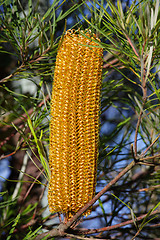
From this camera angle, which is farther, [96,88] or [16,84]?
[16,84]

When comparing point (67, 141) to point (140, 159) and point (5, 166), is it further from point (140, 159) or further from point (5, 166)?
point (5, 166)

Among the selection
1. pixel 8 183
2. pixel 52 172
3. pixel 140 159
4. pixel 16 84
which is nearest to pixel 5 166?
pixel 8 183

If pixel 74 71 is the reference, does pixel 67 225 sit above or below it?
below

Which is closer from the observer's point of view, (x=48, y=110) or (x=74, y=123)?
(x=74, y=123)
